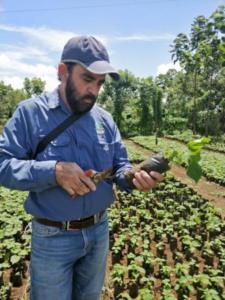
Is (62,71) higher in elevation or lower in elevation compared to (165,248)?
higher

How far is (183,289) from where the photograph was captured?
481 cm

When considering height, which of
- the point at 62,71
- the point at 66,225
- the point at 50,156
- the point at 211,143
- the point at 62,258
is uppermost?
the point at 62,71

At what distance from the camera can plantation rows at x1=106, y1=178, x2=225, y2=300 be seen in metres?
4.88

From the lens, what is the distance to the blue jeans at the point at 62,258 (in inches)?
95.8

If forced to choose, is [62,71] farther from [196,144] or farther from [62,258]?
[62,258]

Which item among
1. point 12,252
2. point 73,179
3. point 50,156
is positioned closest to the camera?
point 73,179

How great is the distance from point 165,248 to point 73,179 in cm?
462

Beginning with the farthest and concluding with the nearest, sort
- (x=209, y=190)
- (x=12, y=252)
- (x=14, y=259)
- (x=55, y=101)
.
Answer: (x=209, y=190) < (x=12, y=252) < (x=14, y=259) < (x=55, y=101)

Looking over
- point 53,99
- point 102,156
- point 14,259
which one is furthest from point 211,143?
point 53,99

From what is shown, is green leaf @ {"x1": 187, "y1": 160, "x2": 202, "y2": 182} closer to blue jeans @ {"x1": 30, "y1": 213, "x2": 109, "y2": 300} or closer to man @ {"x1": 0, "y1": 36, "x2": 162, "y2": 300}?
man @ {"x1": 0, "y1": 36, "x2": 162, "y2": 300}

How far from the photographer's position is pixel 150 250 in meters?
6.39

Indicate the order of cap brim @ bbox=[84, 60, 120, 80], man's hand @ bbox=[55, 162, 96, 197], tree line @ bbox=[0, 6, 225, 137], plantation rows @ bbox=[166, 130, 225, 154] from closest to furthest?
1. man's hand @ bbox=[55, 162, 96, 197]
2. cap brim @ bbox=[84, 60, 120, 80]
3. plantation rows @ bbox=[166, 130, 225, 154]
4. tree line @ bbox=[0, 6, 225, 137]

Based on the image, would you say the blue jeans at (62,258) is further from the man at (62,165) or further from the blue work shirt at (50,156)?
the blue work shirt at (50,156)

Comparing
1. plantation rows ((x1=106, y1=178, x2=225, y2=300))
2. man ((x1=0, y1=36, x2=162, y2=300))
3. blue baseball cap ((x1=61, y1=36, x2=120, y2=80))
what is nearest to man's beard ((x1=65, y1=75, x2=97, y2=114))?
man ((x1=0, y1=36, x2=162, y2=300))
